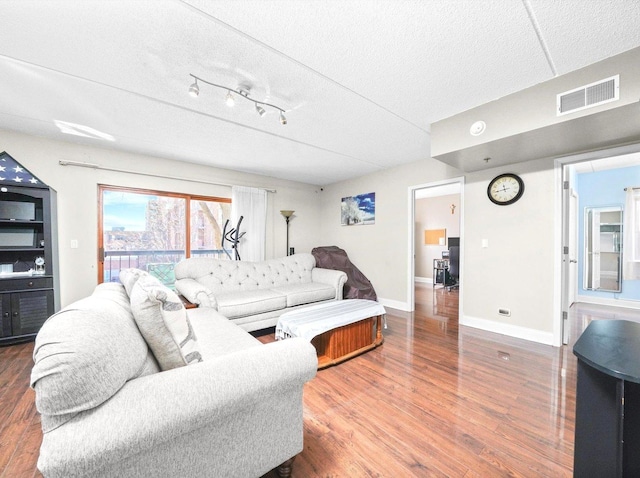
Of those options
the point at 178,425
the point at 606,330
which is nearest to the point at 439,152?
the point at 606,330

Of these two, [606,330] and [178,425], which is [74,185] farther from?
[606,330]

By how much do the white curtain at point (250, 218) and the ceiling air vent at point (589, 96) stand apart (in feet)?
13.3

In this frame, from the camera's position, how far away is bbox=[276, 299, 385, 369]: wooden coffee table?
2.28 meters

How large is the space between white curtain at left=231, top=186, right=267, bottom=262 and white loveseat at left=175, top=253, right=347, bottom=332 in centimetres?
79

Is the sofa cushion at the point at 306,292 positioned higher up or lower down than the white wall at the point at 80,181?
lower down

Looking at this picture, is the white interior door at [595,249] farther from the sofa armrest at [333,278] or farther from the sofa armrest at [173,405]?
the sofa armrest at [173,405]

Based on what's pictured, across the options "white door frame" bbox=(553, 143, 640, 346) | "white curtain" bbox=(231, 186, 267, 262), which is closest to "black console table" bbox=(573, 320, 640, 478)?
"white door frame" bbox=(553, 143, 640, 346)

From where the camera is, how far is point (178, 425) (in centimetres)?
84

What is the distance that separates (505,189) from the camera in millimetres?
3201

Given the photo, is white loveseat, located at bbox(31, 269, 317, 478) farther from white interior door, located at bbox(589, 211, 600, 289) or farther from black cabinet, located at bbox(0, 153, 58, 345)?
white interior door, located at bbox(589, 211, 600, 289)

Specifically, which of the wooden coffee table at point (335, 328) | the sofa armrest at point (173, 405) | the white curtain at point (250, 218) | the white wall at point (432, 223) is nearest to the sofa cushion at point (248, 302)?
the wooden coffee table at point (335, 328)

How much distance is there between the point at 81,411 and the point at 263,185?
4.44 metres

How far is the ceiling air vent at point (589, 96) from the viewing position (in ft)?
5.78

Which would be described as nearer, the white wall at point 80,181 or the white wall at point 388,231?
the white wall at point 80,181
